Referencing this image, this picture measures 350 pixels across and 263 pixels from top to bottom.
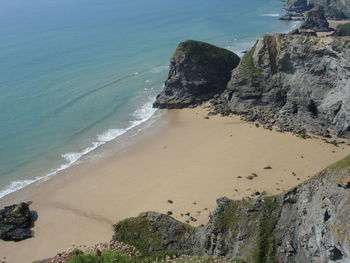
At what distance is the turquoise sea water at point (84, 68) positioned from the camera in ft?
171

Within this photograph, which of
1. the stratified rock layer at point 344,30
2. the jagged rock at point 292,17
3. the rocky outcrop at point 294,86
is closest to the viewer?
the rocky outcrop at point 294,86

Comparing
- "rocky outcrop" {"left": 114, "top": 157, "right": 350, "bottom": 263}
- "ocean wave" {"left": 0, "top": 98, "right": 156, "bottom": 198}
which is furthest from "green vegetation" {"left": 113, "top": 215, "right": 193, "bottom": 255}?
"ocean wave" {"left": 0, "top": 98, "right": 156, "bottom": 198}

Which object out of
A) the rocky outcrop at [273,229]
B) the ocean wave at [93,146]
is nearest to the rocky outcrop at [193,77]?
the ocean wave at [93,146]

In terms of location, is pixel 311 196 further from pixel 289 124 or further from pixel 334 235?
pixel 289 124

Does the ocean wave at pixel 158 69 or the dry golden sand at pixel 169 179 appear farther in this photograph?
the ocean wave at pixel 158 69

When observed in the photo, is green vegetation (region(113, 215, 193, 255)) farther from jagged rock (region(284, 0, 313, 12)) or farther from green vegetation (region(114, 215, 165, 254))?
jagged rock (region(284, 0, 313, 12))

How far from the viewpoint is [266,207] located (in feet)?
80.0

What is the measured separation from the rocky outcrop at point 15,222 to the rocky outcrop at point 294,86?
30.9m

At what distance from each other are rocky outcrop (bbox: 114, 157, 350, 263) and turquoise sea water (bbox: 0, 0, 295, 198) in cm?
2342

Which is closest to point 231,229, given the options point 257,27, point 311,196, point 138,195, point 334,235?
point 311,196

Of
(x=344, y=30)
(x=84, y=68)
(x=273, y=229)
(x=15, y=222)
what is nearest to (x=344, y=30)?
(x=344, y=30)

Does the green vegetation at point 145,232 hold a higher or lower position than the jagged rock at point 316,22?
lower

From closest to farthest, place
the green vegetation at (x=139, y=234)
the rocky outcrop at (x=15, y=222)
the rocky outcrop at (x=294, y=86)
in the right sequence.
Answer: the green vegetation at (x=139, y=234), the rocky outcrop at (x=15, y=222), the rocky outcrop at (x=294, y=86)

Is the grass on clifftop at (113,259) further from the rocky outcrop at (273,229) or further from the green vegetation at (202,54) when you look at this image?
the green vegetation at (202,54)
